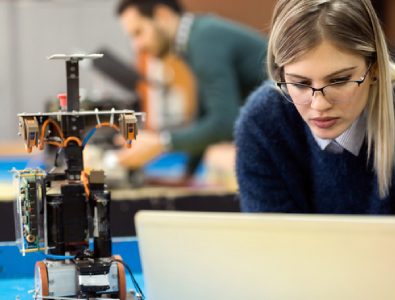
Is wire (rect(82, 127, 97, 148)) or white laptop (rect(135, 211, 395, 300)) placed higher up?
wire (rect(82, 127, 97, 148))

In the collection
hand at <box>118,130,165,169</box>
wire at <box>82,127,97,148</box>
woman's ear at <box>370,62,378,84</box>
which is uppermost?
woman's ear at <box>370,62,378,84</box>

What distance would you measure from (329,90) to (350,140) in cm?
25

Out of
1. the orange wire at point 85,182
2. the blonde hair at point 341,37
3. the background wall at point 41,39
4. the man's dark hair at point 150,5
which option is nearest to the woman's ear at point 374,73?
the blonde hair at point 341,37

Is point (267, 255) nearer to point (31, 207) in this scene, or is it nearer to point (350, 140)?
point (31, 207)

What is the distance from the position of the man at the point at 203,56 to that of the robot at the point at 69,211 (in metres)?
1.90

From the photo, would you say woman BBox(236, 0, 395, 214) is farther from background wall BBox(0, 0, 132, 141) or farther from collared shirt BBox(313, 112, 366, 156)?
background wall BBox(0, 0, 132, 141)

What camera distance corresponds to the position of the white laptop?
0.98 meters

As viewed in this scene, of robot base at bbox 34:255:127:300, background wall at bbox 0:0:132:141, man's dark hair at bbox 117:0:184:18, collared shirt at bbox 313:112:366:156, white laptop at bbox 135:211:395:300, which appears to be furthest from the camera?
background wall at bbox 0:0:132:141

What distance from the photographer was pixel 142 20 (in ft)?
11.3

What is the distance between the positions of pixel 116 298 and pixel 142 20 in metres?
2.26

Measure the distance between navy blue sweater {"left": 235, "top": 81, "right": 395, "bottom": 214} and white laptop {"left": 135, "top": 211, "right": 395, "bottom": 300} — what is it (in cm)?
63

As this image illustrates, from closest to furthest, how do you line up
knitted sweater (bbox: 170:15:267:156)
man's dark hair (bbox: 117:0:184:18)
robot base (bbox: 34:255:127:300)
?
robot base (bbox: 34:255:127:300), knitted sweater (bbox: 170:15:267:156), man's dark hair (bbox: 117:0:184:18)

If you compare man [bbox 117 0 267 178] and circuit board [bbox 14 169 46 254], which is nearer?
circuit board [bbox 14 169 46 254]

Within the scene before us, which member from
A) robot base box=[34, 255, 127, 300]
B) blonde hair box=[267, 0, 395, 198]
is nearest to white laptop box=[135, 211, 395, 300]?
robot base box=[34, 255, 127, 300]
